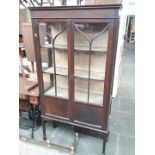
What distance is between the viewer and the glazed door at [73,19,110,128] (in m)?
1.44

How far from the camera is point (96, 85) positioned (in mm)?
1647

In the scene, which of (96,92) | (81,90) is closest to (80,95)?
(81,90)

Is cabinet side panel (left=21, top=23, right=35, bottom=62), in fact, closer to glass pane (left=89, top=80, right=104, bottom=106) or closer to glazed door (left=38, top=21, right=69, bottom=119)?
glazed door (left=38, top=21, right=69, bottom=119)

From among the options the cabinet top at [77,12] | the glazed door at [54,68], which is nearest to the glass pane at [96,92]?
the glazed door at [54,68]

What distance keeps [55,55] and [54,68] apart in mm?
134

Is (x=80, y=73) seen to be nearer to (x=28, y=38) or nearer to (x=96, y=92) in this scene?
(x=96, y=92)

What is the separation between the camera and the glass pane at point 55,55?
5.13 feet

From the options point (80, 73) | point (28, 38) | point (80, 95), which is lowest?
point (80, 95)

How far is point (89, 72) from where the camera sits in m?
1.60

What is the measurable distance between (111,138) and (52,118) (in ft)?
2.57

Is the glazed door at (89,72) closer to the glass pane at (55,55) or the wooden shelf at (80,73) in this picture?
the wooden shelf at (80,73)

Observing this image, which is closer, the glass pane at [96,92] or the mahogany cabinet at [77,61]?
the mahogany cabinet at [77,61]
